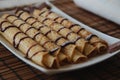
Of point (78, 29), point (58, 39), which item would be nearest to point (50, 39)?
point (58, 39)

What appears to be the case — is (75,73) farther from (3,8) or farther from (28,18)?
(3,8)

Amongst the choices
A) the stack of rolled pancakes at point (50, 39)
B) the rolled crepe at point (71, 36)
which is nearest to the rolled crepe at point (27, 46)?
the stack of rolled pancakes at point (50, 39)

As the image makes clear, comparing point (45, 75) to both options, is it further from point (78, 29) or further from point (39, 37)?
point (78, 29)

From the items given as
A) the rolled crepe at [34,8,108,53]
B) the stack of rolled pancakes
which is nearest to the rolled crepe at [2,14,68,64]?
the stack of rolled pancakes

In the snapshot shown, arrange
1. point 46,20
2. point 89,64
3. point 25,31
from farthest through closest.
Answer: point 46,20
point 25,31
point 89,64

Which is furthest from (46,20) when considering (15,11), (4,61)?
(4,61)
